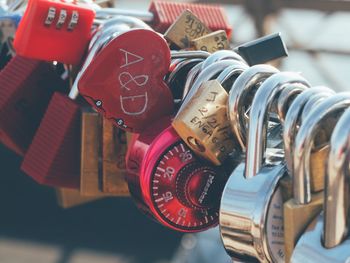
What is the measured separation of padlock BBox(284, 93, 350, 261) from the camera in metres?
0.39

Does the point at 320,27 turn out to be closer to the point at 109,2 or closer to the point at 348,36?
the point at 348,36

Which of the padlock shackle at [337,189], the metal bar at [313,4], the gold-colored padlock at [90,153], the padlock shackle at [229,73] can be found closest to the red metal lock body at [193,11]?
the gold-colored padlock at [90,153]

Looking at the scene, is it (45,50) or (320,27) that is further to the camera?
(320,27)

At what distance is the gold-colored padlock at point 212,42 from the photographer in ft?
2.00

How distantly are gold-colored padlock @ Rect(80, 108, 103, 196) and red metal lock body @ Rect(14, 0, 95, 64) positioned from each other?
6cm

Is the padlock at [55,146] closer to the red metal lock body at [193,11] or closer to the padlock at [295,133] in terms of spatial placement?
the red metal lock body at [193,11]

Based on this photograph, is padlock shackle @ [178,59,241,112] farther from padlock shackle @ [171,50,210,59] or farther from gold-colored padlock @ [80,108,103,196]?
gold-colored padlock @ [80,108,103,196]

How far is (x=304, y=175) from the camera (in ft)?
1.31

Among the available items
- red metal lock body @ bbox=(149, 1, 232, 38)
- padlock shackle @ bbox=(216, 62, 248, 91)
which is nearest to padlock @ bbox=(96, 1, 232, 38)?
red metal lock body @ bbox=(149, 1, 232, 38)

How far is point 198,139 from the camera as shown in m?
0.48

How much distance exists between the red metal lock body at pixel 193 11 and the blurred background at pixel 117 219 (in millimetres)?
3424

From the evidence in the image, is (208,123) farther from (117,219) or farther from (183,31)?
(117,219)

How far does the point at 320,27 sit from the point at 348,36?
15 cm

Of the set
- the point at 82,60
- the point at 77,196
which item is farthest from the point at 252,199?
the point at 77,196
